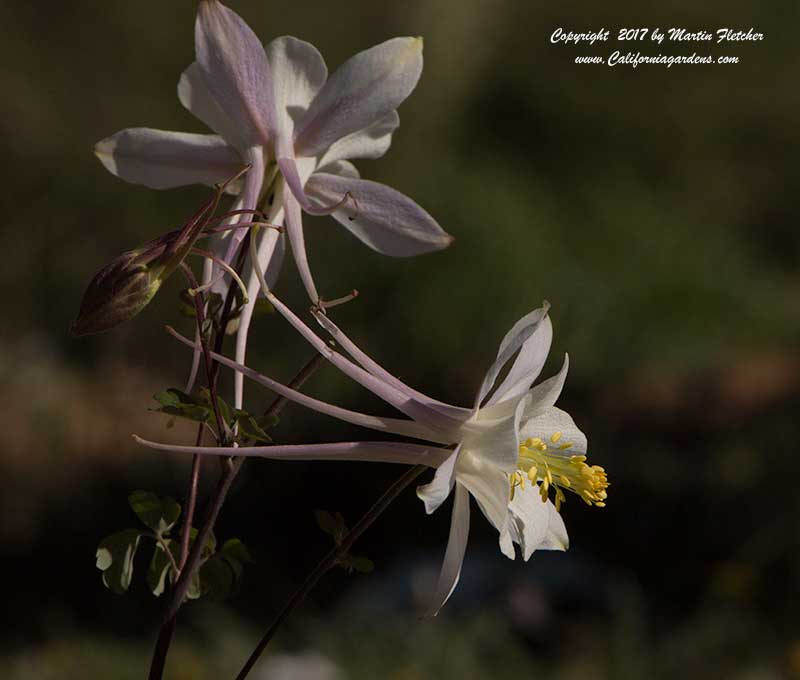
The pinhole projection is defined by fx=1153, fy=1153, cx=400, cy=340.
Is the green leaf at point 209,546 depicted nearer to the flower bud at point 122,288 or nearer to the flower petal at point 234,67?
the flower bud at point 122,288

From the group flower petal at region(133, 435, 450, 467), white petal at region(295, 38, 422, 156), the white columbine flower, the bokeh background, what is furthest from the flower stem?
the bokeh background

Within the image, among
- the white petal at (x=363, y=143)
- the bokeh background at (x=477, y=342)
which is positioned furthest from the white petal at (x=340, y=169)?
the bokeh background at (x=477, y=342)

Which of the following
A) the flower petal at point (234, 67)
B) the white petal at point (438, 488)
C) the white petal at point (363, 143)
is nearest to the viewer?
the white petal at point (438, 488)

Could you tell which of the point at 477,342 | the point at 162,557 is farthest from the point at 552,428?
the point at 477,342

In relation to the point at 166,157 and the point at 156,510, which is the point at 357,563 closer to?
the point at 156,510

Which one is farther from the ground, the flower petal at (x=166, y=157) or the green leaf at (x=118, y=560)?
the flower petal at (x=166, y=157)

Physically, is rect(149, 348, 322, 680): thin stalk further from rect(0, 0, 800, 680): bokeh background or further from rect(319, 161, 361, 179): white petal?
rect(0, 0, 800, 680): bokeh background
